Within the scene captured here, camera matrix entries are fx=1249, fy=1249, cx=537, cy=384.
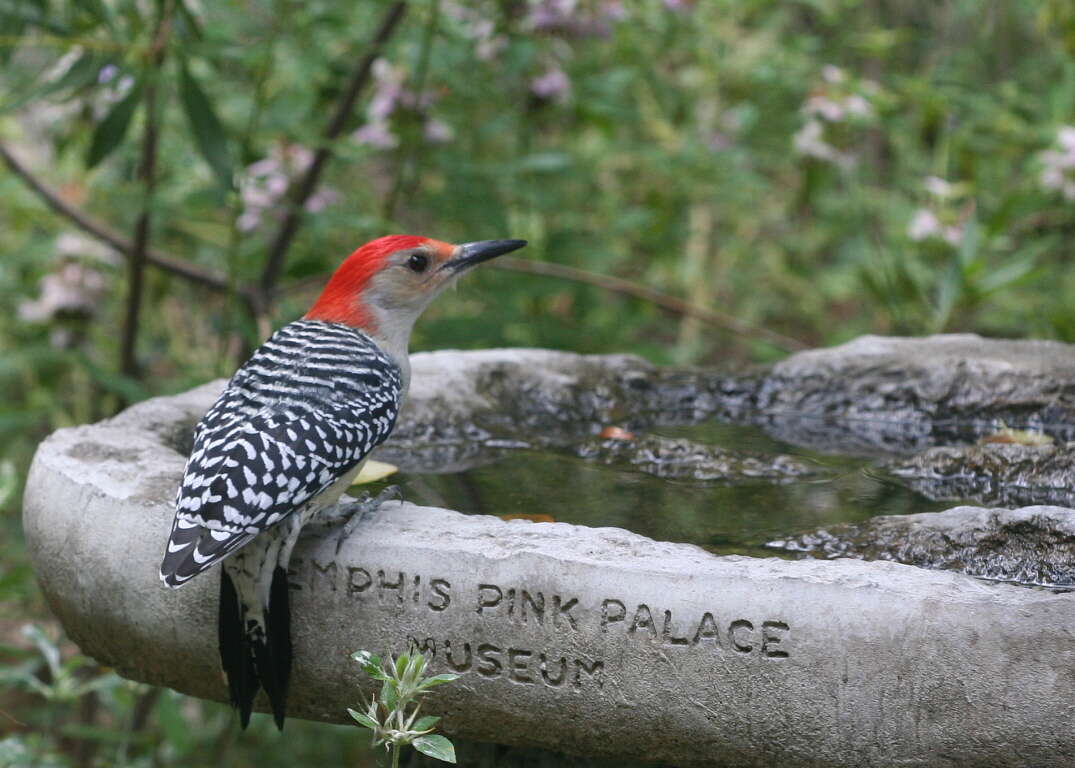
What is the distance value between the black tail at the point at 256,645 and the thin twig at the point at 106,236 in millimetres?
2220

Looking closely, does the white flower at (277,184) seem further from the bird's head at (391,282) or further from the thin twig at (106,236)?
the bird's head at (391,282)

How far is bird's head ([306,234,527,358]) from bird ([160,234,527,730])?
0.12m

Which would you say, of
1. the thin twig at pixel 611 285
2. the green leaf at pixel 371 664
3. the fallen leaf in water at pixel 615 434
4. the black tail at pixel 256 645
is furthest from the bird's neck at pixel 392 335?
the thin twig at pixel 611 285

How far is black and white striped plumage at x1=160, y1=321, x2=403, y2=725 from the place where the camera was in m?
2.24

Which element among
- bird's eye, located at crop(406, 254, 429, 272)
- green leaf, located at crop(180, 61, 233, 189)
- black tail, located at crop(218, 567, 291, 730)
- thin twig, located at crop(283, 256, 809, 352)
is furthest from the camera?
thin twig, located at crop(283, 256, 809, 352)

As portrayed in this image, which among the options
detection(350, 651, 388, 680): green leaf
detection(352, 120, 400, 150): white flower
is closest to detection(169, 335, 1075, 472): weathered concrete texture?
detection(350, 651, 388, 680): green leaf

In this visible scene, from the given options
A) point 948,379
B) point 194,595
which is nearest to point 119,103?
point 194,595

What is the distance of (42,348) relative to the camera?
4.57m

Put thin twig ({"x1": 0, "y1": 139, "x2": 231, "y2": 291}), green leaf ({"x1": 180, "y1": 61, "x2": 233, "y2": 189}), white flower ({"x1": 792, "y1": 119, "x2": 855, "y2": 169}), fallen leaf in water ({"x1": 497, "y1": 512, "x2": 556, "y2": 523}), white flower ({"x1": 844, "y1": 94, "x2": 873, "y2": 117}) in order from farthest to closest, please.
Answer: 1. white flower ({"x1": 792, "y1": 119, "x2": 855, "y2": 169})
2. white flower ({"x1": 844, "y1": 94, "x2": 873, "y2": 117})
3. thin twig ({"x1": 0, "y1": 139, "x2": 231, "y2": 291})
4. green leaf ({"x1": 180, "y1": 61, "x2": 233, "y2": 189})
5. fallen leaf in water ({"x1": 497, "y1": 512, "x2": 556, "y2": 523})

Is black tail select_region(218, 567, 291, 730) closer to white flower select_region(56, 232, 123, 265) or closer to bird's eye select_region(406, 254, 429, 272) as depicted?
bird's eye select_region(406, 254, 429, 272)

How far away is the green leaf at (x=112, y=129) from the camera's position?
379cm

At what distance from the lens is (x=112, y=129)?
3812 mm

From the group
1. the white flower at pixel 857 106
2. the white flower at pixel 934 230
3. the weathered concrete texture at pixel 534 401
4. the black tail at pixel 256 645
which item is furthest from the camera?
the white flower at pixel 857 106

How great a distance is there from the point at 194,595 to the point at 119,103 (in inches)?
76.5
